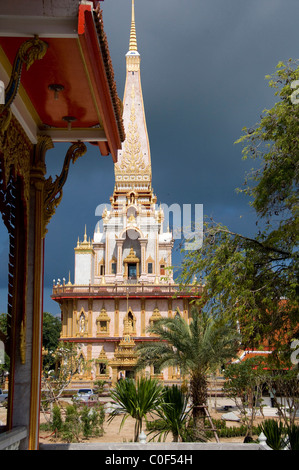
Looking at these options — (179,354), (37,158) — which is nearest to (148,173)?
(179,354)

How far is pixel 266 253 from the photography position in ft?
32.5

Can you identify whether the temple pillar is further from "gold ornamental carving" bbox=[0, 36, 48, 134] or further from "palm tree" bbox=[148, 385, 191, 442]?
"palm tree" bbox=[148, 385, 191, 442]

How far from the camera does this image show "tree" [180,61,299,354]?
9.29 meters

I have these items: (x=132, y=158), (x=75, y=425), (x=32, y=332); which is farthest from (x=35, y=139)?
(x=132, y=158)

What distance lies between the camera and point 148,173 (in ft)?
160

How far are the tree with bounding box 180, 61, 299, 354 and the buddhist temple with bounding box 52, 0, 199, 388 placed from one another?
24401 mm

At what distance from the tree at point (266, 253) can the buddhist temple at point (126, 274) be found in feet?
80.1

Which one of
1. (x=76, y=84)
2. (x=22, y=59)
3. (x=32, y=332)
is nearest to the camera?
(x=22, y=59)

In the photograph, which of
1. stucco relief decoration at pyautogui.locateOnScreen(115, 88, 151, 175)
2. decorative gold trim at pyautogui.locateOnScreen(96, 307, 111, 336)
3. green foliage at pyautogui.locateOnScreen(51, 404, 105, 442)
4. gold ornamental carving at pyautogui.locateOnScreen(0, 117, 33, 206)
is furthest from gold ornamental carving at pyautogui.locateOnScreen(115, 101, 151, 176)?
gold ornamental carving at pyautogui.locateOnScreen(0, 117, 33, 206)

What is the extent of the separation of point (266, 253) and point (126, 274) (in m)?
35.2

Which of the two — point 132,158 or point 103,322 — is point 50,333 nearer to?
point 103,322

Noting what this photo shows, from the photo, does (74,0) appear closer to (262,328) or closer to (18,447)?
(18,447)
